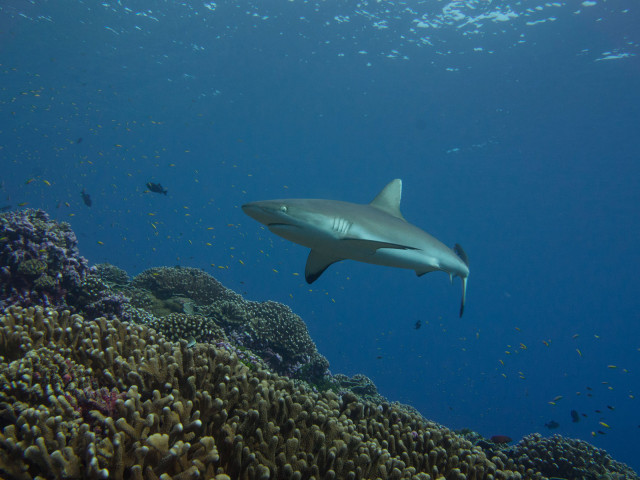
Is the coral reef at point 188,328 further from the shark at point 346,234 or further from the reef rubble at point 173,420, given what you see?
the shark at point 346,234

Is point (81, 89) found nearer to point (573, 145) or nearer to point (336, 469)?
point (336, 469)

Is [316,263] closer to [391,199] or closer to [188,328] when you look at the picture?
[391,199]

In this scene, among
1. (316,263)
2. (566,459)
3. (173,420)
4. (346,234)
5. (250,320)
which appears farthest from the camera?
(250,320)

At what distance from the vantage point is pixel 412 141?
63625mm

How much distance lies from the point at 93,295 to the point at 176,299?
287 centimetres

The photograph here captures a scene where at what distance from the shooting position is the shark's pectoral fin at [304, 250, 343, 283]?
6.07m

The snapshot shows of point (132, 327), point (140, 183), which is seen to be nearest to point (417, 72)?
point (132, 327)

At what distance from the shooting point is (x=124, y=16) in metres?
36.6

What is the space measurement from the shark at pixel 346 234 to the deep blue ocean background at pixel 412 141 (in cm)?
1152

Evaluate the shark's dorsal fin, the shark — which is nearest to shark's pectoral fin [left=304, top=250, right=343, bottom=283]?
the shark

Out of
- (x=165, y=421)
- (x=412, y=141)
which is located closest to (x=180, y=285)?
(x=165, y=421)

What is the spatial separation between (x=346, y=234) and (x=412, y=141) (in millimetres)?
63598

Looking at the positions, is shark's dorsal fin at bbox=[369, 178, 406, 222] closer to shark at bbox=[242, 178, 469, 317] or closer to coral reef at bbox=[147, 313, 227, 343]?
shark at bbox=[242, 178, 469, 317]

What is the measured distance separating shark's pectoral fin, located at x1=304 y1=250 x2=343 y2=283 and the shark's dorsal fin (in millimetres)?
2009
